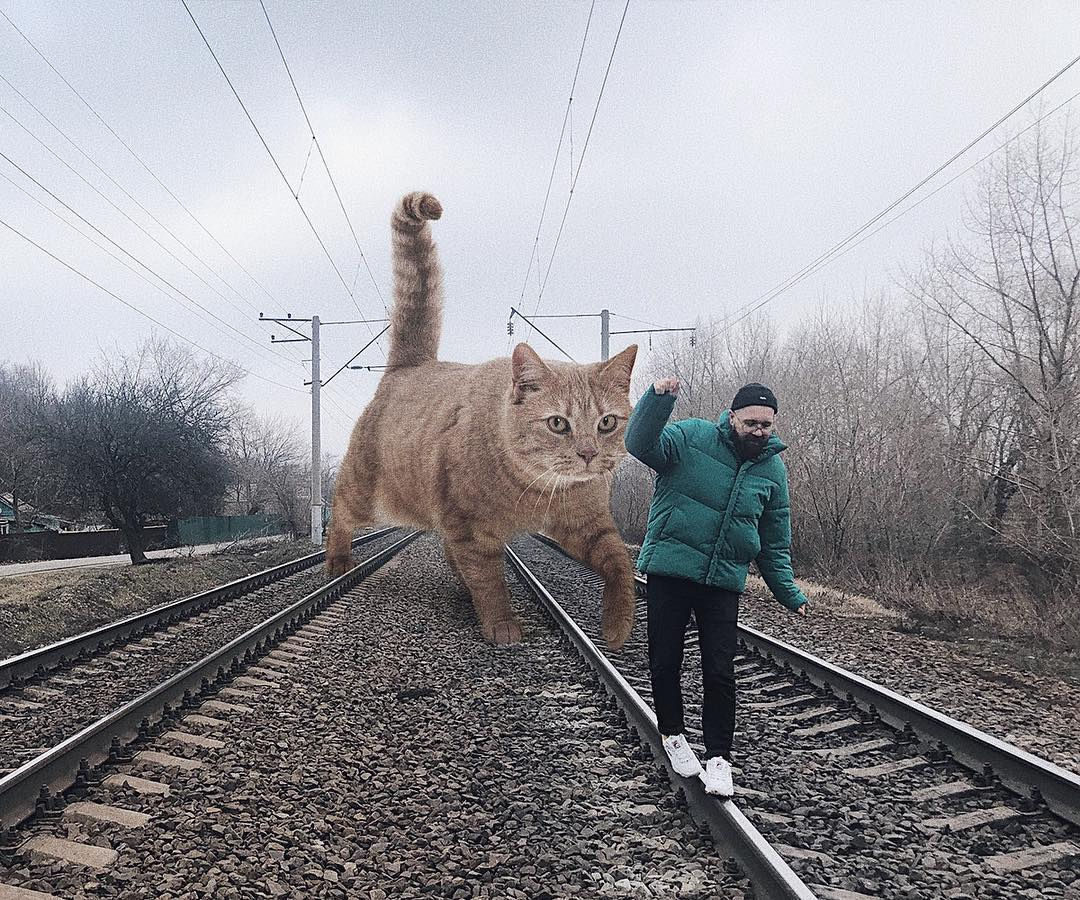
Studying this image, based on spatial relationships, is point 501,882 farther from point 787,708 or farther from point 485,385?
point 485,385

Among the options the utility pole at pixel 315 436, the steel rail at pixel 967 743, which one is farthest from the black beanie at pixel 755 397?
the utility pole at pixel 315 436

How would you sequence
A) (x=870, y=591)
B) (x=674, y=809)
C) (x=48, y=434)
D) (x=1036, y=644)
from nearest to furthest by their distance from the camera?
(x=674, y=809) → (x=1036, y=644) → (x=870, y=591) → (x=48, y=434)

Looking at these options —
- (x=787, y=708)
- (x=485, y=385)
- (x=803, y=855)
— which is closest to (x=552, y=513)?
(x=485, y=385)

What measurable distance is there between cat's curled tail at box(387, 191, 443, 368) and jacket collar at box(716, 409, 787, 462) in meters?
4.93

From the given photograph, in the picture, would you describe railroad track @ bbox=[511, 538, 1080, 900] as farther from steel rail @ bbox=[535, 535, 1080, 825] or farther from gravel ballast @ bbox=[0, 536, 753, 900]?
gravel ballast @ bbox=[0, 536, 753, 900]

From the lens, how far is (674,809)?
3.09 metres

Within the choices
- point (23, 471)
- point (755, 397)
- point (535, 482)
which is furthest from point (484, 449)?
point (23, 471)

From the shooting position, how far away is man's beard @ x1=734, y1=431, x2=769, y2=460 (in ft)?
10.0

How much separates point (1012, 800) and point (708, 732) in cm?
140

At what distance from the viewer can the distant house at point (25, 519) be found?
27.1m

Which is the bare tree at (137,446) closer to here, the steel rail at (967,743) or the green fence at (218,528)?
the green fence at (218,528)

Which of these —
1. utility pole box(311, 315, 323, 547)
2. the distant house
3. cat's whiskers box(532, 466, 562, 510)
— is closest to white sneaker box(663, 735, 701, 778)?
cat's whiskers box(532, 466, 562, 510)

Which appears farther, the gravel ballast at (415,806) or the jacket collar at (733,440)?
the jacket collar at (733,440)

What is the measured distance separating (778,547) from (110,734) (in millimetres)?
3304
